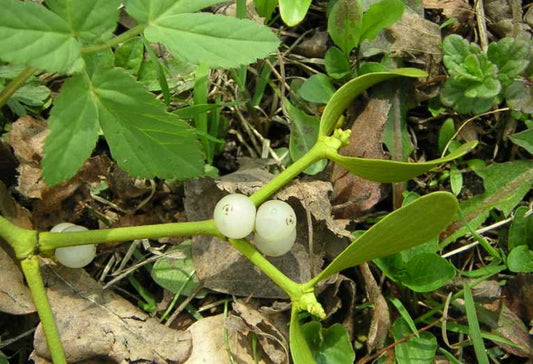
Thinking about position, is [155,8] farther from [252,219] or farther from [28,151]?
[28,151]

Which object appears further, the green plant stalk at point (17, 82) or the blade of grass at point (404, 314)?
the blade of grass at point (404, 314)

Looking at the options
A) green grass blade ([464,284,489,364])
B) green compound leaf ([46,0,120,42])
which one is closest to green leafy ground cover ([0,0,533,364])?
green grass blade ([464,284,489,364])

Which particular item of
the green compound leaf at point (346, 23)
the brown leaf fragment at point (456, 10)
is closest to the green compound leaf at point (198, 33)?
the green compound leaf at point (346, 23)

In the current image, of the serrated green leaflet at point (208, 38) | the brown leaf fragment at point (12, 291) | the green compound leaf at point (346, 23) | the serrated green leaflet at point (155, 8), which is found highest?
the serrated green leaflet at point (155, 8)

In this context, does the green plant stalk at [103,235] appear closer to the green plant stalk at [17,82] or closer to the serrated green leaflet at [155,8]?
the green plant stalk at [17,82]

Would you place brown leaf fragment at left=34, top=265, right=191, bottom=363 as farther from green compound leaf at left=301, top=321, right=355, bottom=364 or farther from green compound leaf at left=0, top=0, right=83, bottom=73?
green compound leaf at left=0, top=0, right=83, bottom=73

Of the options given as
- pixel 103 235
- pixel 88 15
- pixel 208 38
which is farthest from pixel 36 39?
pixel 103 235

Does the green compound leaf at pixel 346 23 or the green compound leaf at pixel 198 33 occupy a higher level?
the green compound leaf at pixel 198 33
